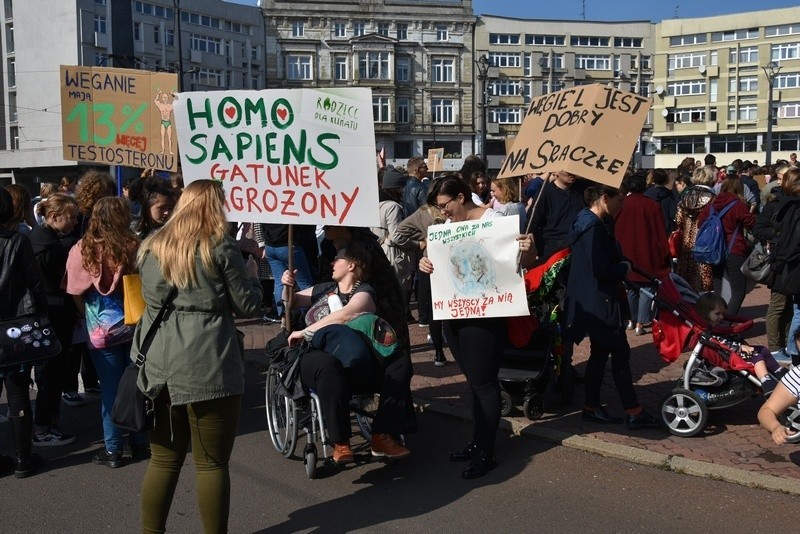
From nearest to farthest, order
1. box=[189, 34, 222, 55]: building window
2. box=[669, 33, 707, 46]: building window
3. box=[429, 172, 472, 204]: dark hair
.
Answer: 1. box=[429, 172, 472, 204]: dark hair
2. box=[189, 34, 222, 55]: building window
3. box=[669, 33, 707, 46]: building window

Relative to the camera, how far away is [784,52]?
70.4 m

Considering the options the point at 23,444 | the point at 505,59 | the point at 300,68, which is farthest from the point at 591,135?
the point at 505,59

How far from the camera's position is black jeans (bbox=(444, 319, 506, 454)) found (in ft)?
18.5

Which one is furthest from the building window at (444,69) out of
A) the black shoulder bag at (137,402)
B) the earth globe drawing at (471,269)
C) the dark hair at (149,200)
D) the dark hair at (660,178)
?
the black shoulder bag at (137,402)

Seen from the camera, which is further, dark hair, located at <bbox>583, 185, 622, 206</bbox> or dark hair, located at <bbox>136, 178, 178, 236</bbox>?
dark hair, located at <bbox>136, 178, 178, 236</bbox>

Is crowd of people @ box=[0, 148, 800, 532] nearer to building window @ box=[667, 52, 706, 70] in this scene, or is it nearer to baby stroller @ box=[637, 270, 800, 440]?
baby stroller @ box=[637, 270, 800, 440]

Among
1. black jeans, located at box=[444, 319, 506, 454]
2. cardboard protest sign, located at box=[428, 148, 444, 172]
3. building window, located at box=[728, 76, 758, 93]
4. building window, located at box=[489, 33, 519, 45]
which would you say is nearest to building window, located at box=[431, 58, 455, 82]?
building window, located at box=[489, 33, 519, 45]

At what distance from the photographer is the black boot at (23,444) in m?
5.91

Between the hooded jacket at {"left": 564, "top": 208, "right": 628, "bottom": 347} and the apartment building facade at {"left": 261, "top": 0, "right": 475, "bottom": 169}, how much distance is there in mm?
62995

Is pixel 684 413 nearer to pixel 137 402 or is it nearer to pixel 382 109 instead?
pixel 137 402

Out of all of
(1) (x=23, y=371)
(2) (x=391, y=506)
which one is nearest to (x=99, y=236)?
(1) (x=23, y=371)

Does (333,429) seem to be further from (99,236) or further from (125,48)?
(125,48)

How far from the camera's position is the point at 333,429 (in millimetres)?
5441

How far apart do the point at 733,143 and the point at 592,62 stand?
14.0m
